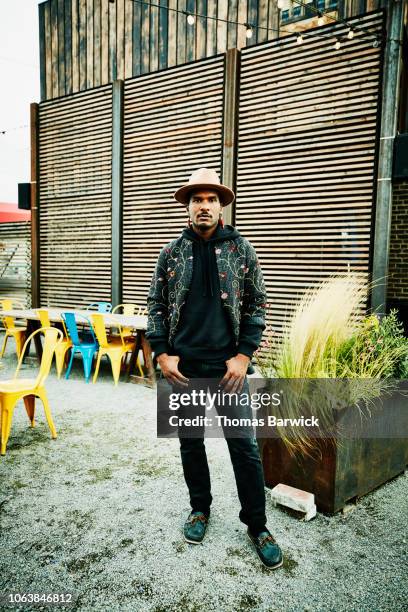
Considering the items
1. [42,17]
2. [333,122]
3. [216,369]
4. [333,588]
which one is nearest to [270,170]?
[333,122]

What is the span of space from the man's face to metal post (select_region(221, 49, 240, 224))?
14.9 feet

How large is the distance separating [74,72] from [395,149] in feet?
21.9

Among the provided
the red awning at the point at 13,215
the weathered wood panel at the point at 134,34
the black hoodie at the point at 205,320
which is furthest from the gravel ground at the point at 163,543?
the red awning at the point at 13,215

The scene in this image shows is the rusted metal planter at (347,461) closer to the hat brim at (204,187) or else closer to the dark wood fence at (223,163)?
the hat brim at (204,187)

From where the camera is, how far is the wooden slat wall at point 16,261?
31.3 ft

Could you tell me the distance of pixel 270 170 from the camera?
614cm

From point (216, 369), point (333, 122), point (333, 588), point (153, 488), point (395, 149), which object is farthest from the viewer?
point (333, 122)

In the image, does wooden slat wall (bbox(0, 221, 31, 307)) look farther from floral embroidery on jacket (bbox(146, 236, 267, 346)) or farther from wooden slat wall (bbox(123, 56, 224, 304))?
floral embroidery on jacket (bbox(146, 236, 267, 346))

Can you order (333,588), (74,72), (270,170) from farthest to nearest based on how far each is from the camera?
1. (74,72)
2. (270,170)
3. (333,588)

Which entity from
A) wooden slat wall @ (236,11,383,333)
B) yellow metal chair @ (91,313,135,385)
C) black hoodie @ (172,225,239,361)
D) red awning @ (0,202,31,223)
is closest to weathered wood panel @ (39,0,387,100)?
wooden slat wall @ (236,11,383,333)

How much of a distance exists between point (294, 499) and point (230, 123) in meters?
5.74

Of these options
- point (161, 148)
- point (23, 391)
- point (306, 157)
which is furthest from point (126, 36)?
point (23, 391)

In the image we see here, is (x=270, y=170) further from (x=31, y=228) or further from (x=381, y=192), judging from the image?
(x=31, y=228)

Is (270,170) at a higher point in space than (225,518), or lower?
higher
